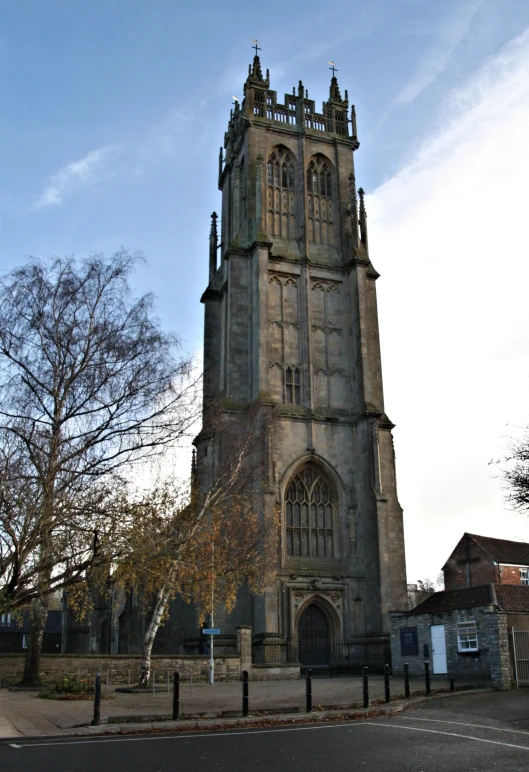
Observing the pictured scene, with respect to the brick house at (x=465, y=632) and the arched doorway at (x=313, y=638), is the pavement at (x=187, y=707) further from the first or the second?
the arched doorway at (x=313, y=638)

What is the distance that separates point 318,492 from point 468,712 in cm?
2119

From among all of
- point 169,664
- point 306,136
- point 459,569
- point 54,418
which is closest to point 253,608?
point 169,664

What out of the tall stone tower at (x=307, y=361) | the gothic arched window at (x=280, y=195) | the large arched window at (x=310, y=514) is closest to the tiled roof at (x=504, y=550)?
the tall stone tower at (x=307, y=361)

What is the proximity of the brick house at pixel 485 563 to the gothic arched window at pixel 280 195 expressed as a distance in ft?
63.9

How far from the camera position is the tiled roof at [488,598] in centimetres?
2167

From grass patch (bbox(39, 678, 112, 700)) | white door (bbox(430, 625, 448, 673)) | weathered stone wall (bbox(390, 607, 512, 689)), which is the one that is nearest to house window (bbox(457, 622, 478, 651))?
weathered stone wall (bbox(390, 607, 512, 689))

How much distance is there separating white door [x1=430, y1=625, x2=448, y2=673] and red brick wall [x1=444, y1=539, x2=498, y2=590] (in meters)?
13.9

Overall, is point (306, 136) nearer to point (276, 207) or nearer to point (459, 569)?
point (276, 207)

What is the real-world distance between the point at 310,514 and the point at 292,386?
6514 millimetres

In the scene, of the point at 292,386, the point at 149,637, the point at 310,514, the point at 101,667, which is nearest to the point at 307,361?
the point at 292,386

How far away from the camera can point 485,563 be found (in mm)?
38031

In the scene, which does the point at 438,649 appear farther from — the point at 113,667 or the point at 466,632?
the point at 113,667

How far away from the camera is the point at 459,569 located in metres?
39.8

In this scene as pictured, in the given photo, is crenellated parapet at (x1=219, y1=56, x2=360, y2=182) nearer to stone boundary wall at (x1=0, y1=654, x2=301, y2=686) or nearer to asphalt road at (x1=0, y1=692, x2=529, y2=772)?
stone boundary wall at (x1=0, y1=654, x2=301, y2=686)
